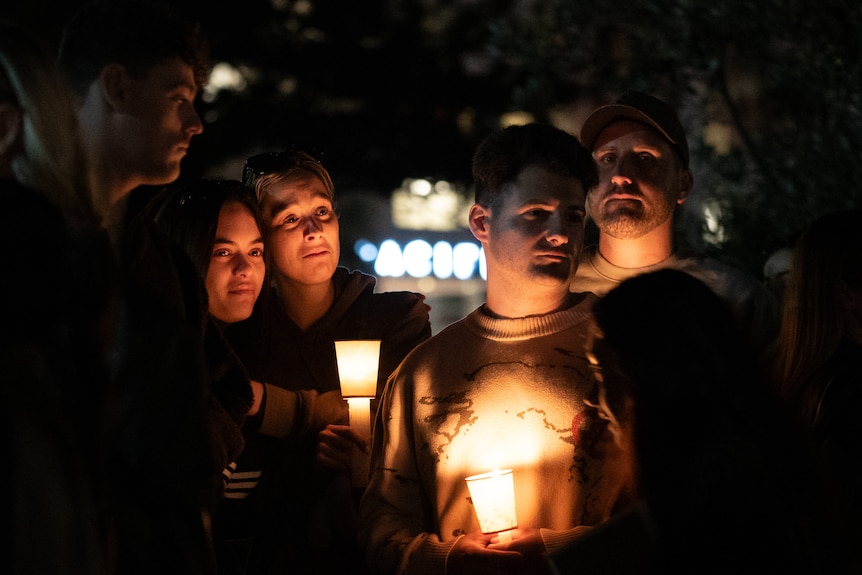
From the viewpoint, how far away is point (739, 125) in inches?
390

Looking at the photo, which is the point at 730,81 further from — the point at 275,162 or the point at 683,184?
the point at 275,162

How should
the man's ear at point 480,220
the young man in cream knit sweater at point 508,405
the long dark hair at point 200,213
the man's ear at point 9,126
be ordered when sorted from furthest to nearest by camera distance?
the long dark hair at point 200,213 → the man's ear at point 480,220 → the young man in cream knit sweater at point 508,405 → the man's ear at point 9,126

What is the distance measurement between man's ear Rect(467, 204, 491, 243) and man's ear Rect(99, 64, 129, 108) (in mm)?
1460

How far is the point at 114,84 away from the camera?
3527 millimetres

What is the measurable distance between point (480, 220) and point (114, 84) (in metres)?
1.53

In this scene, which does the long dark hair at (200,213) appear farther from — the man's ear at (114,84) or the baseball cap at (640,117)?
the baseball cap at (640,117)

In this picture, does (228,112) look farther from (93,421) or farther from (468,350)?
(93,421)

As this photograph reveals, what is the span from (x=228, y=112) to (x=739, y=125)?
1280 centimetres

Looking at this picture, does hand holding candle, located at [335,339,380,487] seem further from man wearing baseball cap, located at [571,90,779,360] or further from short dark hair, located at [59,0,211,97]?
short dark hair, located at [59,0,211,97]

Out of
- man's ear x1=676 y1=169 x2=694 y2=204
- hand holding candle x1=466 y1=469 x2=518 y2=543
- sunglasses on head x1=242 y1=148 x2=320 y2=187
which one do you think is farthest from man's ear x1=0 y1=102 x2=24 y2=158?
man's ear x1=676 y1=169 x2=694 y2=204

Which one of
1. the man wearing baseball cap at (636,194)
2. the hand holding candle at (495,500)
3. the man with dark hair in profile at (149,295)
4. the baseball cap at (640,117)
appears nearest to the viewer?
the man with dark hair in profile at (149,295)

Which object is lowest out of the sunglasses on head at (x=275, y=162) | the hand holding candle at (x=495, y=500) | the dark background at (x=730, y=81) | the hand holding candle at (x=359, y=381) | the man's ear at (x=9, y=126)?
the hand holding candle at (x=495, y=500)

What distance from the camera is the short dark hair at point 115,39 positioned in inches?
139

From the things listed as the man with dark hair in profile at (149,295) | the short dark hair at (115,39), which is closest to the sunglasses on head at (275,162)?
the man with dark hair in profile at (149,295)
